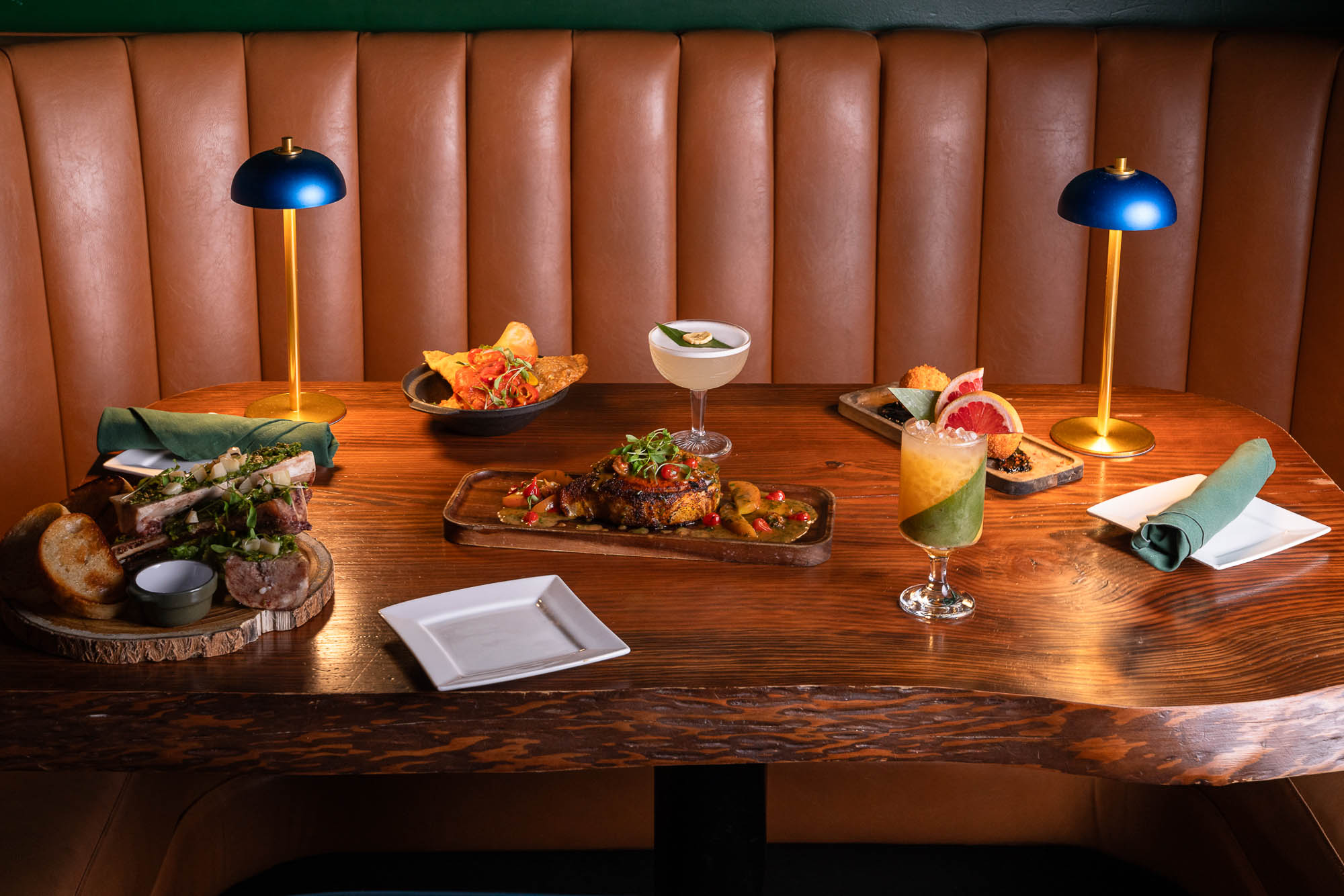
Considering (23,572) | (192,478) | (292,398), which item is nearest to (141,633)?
(23,572)

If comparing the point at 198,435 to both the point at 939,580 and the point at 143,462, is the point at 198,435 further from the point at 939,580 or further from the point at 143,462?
the point at 939,580

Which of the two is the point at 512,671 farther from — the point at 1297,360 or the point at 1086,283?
the point at 1297,360

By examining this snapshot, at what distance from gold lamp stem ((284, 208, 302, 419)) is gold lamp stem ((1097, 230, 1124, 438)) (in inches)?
49.8

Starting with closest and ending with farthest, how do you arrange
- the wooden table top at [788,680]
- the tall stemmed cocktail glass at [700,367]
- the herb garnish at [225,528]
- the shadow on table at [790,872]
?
the wooden table top at [788,680]
the herb garnish at [225,528]
the tall stemmed cocktail glass at [700,367]
the shadow on table at [790,872]

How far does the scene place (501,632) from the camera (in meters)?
1.35

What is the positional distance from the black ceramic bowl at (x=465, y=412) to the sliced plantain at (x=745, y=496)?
1.38ft

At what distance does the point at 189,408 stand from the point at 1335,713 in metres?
1.69

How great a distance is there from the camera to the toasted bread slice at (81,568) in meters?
1.30

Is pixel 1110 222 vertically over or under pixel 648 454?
over

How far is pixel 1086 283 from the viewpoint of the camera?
279 centimetres

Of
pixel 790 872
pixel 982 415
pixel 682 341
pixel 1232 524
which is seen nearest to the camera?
pixel 1232 524

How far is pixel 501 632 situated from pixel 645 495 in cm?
29

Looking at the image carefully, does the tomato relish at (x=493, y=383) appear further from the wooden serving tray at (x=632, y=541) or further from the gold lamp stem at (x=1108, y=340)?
the gold lamp stem at (x=1108, y=340)

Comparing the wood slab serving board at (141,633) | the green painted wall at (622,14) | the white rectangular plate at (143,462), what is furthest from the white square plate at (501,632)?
the green painted wall at (622,14)
